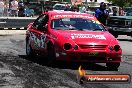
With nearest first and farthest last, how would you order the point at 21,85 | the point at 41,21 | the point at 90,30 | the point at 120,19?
the point at 21,85, the point at 90,30, the point at 41,21, the point at 120,19

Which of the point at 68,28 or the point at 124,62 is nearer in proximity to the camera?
the point at 68,28

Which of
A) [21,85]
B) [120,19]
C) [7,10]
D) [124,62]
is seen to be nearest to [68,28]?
[124,62]

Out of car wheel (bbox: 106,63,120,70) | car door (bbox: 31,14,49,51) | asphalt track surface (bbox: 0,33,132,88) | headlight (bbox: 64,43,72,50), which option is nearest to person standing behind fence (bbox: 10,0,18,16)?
asphalt track surface (bbox: 0,33,132,88)

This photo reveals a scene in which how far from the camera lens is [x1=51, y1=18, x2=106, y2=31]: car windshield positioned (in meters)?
10.8

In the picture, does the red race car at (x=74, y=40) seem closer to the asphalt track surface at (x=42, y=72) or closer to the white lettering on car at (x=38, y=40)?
the white lettering on car at (x=38, y=40)

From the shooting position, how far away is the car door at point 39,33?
10925 mm

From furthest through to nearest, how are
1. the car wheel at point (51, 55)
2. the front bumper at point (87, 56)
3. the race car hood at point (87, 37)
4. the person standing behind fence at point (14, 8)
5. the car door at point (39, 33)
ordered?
1. the person standing behind fence at point (14, 8)
2. the car door at point (39, 33)
3. the car wheel at point (51, 55)
4. the race car hood at point (87, 37)
5. the front bumper at point (87, 56)

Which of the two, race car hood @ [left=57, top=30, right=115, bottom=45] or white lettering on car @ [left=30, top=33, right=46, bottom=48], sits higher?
race car hood @ [left=57, top=30, right=115, bottom=45]

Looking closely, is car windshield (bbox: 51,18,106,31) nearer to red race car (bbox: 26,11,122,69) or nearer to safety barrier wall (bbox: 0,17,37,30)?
red race car (bbox: 26,11,122,69)

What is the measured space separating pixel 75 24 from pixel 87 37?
3.76ft

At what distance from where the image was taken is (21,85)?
7090 millimetres

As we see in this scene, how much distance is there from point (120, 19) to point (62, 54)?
12979mm

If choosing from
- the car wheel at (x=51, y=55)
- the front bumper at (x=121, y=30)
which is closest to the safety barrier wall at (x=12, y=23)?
the front bumper at (x=121, y=30)

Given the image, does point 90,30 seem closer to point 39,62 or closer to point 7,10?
point 39,62
